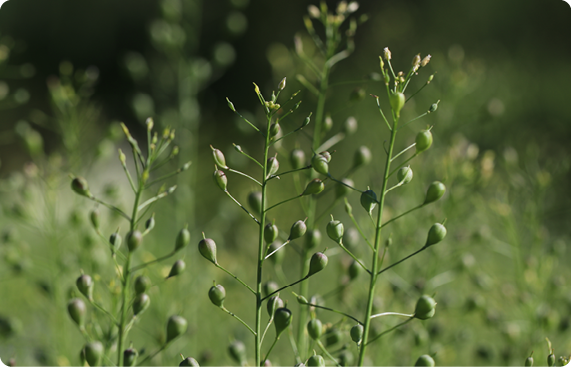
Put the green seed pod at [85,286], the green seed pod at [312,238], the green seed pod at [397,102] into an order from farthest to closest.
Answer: the green seed pod at [312,238], the green seed pod at [85,286], the green seed pod at [397,102]

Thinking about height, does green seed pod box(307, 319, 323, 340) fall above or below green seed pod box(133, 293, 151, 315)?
below

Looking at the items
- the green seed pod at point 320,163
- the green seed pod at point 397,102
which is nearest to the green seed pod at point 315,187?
the green seed pod at point 320,163

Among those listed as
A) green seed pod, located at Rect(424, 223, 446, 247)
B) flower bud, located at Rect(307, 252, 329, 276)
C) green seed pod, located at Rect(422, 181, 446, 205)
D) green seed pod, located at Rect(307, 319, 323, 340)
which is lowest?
green seed pod, located at Rect(307, 319, 323, 340)

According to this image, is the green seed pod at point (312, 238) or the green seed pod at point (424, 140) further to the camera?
the green seed pod at point (312, 238)

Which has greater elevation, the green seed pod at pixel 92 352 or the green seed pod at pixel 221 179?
the green seed pod at pixel 221 179

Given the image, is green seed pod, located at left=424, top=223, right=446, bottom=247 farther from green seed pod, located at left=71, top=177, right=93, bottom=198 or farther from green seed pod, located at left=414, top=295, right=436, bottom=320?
green seed pod, located at left=71, top=177, right=93, bottom=198

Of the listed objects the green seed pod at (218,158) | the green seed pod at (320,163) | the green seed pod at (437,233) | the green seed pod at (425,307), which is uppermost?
the green seed pod at (218,158)

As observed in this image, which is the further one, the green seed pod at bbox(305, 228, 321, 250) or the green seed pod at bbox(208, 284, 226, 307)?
the green seed pod at bbox(305, 228, 321, 250)

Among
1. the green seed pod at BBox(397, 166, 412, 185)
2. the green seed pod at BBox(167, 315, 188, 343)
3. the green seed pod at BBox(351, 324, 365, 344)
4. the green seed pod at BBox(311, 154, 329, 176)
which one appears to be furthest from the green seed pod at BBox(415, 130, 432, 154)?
the green seed pod at BBox(167, 315, 188, 343)

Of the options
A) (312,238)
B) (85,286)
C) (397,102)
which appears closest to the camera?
(397,102)

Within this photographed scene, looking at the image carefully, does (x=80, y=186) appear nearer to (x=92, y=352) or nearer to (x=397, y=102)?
(x=92, y=352)

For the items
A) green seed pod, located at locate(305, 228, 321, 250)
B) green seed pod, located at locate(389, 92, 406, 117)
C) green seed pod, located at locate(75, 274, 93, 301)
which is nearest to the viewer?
green seed pod, located at locate(389, 92, 406, 117)

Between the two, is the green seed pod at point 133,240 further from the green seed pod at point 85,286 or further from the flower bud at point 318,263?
the flower bud at point 318,263

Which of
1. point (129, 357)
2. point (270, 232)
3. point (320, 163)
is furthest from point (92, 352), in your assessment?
point (320, 163)
